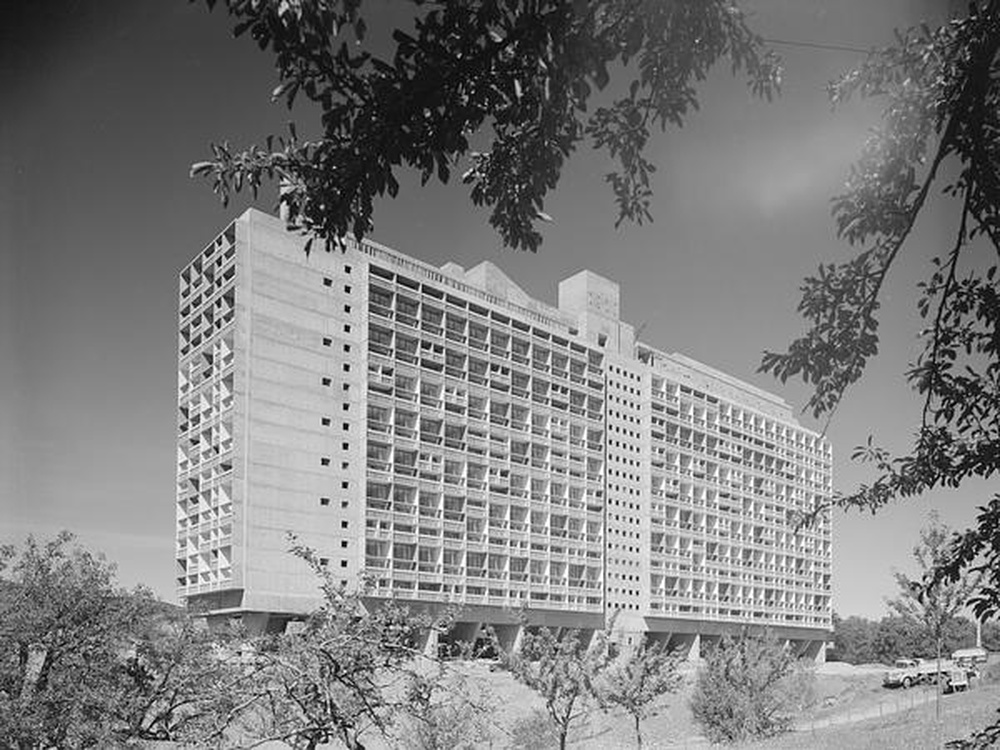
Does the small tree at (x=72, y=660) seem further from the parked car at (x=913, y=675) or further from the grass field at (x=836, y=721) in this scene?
the parked car at (x=913, y=675)

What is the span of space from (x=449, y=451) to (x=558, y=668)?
25074mm

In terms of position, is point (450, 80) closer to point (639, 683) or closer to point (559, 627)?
point (639, 683)

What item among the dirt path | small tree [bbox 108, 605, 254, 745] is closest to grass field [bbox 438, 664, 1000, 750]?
the dirt path

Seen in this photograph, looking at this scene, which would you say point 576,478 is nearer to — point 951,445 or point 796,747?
point 796,747

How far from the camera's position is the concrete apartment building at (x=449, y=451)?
36625 millimetres

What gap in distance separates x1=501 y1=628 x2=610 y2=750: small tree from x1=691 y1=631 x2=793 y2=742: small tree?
3.91 m

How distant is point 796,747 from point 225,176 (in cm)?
1513

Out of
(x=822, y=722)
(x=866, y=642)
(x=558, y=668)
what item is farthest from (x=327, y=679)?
(x=866, y=642)

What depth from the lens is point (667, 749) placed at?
2231 centimetres

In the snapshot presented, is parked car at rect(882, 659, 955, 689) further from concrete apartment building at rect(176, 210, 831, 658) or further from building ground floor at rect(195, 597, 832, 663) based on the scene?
concrete apartment building at rect(176, 210, 831, 658)

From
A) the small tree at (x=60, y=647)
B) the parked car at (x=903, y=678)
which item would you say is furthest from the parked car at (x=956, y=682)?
the small tree at (x=60, y=647)

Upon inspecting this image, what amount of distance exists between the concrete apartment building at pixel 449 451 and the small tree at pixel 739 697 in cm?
617

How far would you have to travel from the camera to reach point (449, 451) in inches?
1697

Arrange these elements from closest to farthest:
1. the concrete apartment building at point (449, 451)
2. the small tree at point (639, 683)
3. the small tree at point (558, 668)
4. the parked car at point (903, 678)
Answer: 1. the small tree at point (558, 668)
2. the small tree at point (639, 683)
3. the parked car at point (903, 678)
4. the concrete apartment building at point (449, 451)
